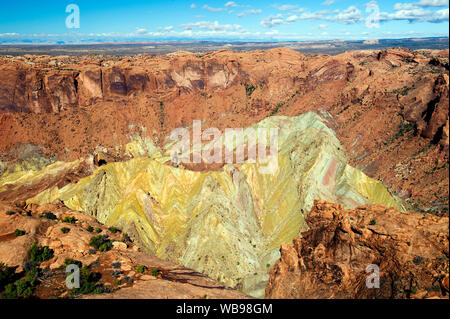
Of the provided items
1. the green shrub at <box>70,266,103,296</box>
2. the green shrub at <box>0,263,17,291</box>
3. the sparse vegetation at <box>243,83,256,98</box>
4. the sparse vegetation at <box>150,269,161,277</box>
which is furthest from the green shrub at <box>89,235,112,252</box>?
the sparse vegetation at <box>243,83,256,98</box>

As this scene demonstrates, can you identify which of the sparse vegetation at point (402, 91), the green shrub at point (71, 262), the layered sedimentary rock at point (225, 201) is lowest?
the layered sedimentary rock at point (225, 201)

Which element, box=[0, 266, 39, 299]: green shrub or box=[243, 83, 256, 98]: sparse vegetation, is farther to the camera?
box=[243, 83, 256, 98]: sparse vegetation

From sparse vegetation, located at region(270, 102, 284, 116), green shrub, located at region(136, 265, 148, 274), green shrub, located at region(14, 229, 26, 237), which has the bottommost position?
green shrub, located at region(136, 265, 148, 274)

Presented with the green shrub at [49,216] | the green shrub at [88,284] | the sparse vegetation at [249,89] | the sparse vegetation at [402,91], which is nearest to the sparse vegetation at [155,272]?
the green shrub at [88,284]

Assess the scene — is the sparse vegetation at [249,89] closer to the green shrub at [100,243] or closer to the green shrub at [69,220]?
the green shrub at [69,220]

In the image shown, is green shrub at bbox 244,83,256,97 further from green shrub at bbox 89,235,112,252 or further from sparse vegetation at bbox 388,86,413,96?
green shrub at bbox 89,235,112,252

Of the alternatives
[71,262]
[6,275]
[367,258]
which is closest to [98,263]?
[71,262]

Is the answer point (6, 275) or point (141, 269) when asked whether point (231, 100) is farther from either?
point (6, 275)
